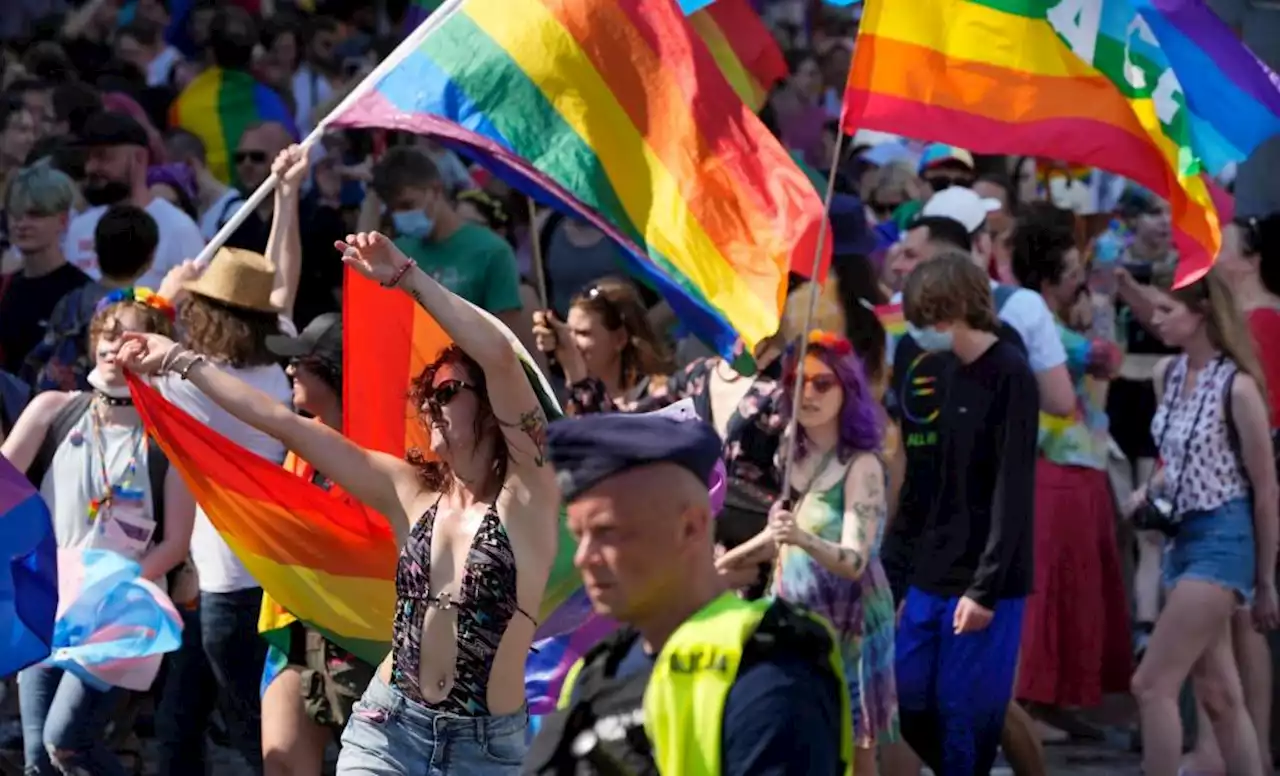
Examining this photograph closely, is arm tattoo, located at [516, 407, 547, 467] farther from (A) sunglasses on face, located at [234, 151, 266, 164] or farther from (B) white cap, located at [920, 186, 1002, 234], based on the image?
(A) sunglasses on face, located at [234, 151, 266, 164]

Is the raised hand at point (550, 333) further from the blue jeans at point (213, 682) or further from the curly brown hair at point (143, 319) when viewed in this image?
the curly brown hair at point (143, 319)

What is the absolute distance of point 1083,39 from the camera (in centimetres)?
774

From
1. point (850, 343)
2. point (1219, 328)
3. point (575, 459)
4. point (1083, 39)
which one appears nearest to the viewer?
point (575, 459)

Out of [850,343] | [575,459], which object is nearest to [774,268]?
[850,343]

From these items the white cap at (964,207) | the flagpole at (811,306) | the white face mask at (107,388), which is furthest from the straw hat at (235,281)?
the white cap at (964,207)

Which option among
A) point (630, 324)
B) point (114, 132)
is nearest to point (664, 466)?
point (630, 324)

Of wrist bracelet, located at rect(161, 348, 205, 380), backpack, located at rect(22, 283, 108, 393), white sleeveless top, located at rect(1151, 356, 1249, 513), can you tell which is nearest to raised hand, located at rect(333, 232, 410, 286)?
wrist bracelet, located at rect(161, 348, 205, 380)

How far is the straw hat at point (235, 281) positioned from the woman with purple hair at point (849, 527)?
1.69 meters

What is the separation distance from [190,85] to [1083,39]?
24.0ft

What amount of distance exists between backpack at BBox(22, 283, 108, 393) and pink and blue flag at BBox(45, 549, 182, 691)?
1571mm

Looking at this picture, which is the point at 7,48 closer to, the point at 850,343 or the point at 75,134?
the point at 75,134

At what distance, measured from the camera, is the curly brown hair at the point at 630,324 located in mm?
8594

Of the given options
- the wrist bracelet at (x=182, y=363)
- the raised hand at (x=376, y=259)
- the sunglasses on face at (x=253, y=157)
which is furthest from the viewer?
the sunglasses on face at (x=253, y=157)

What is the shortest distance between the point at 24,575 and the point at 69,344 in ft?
7.91
